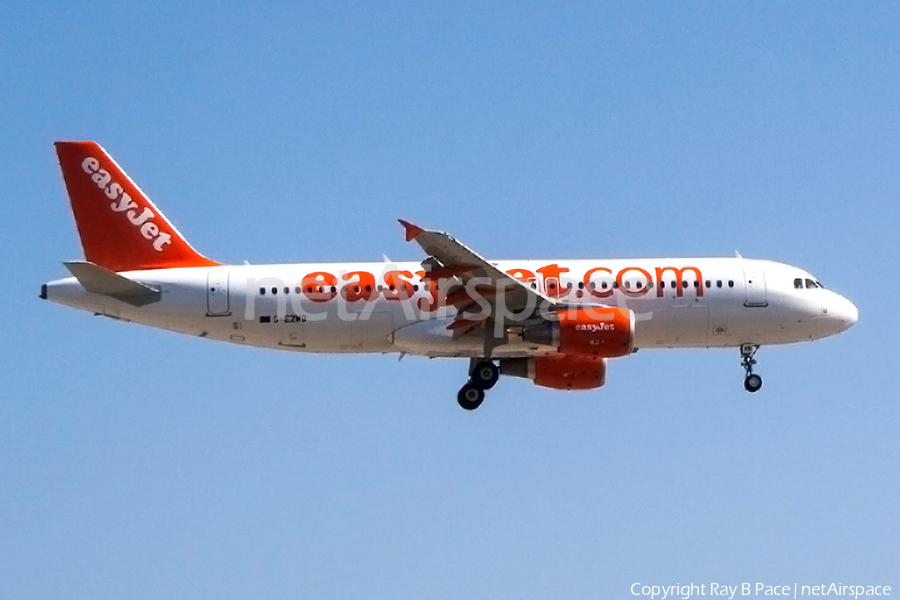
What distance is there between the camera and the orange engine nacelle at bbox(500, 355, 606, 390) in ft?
193

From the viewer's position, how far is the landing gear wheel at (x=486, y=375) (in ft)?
187

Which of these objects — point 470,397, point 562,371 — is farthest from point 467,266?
point 562,371

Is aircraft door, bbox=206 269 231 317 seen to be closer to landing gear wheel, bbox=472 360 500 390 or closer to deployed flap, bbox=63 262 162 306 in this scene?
deployed flap, bbox=63 262 162 306

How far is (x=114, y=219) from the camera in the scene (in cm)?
5794

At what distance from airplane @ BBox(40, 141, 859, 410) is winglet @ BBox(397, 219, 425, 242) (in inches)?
100

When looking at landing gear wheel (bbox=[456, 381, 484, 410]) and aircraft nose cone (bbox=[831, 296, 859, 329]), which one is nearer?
landing gear wheel (bbox=[456, 381, 484, 410])

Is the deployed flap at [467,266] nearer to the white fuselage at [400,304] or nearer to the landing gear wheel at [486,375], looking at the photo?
the white fuselage at [400,304]

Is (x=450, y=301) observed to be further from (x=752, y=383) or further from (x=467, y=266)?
(x=752, y=383)

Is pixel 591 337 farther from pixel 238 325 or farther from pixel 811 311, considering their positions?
pixel 238 325

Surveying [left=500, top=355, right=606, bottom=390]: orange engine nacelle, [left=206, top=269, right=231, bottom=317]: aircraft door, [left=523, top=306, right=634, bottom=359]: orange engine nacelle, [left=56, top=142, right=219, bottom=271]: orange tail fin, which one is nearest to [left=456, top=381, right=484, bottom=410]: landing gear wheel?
[left=500, top=355, right=606, bottom=390]: orange engine nacelle

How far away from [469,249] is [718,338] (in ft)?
33.3

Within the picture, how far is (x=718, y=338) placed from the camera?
2237 inches

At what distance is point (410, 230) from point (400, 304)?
198 inches

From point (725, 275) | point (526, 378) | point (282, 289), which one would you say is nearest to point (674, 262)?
point (725, 275)
